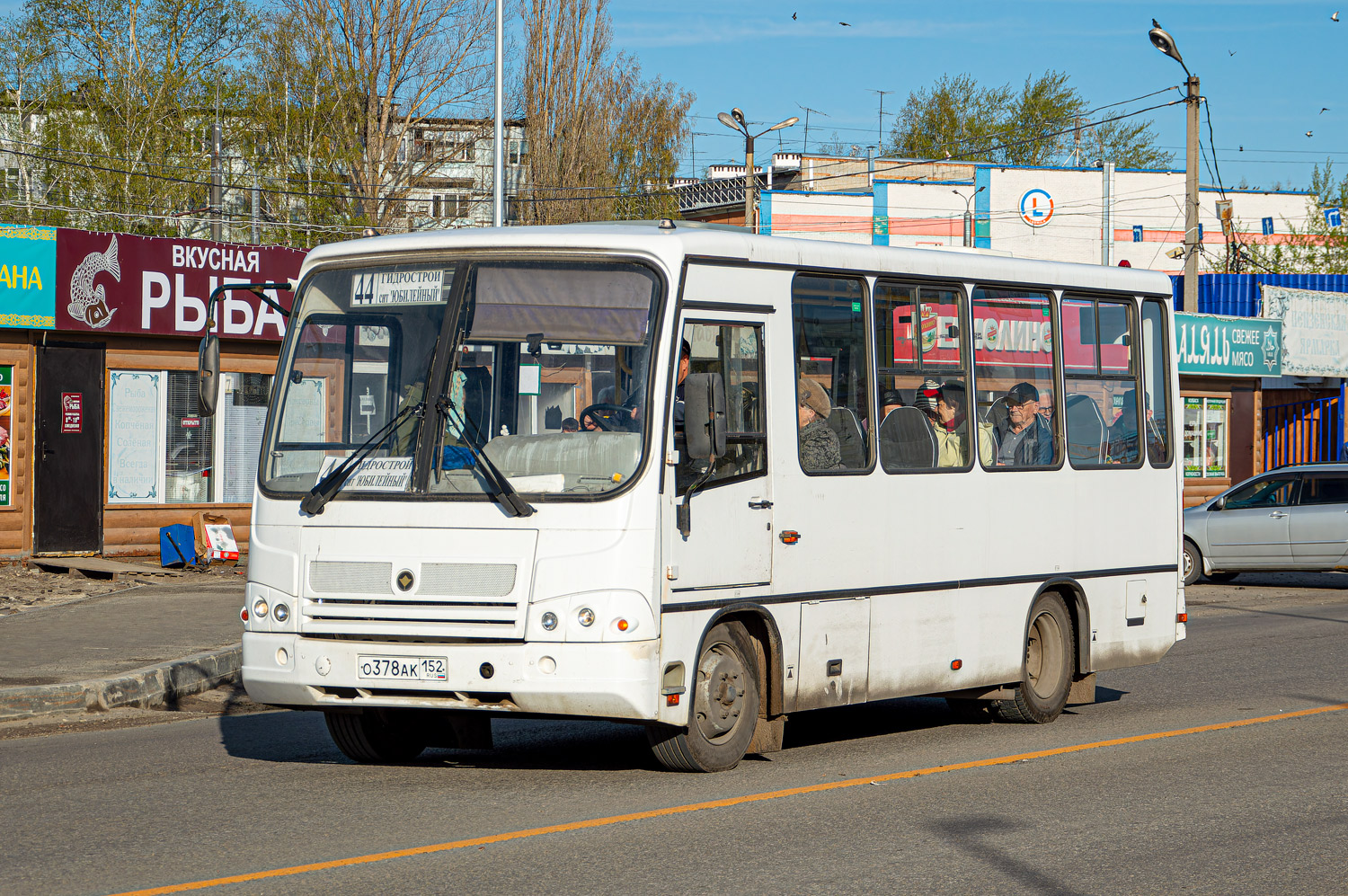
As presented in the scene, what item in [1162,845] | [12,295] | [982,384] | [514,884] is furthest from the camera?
[12,295]

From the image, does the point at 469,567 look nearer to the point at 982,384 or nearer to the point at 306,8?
the point at 982,384

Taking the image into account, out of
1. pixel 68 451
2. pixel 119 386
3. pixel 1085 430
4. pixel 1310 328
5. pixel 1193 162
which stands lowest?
pixel 68 451

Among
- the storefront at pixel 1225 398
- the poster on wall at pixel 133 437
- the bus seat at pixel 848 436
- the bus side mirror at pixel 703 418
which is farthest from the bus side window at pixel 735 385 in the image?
the storefront at pixel 1225 398

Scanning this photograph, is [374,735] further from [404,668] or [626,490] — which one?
[626,490]

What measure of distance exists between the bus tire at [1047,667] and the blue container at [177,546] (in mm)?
12966

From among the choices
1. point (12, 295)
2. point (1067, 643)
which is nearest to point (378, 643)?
point (1067, 643)

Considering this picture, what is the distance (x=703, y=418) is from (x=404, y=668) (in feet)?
5.96

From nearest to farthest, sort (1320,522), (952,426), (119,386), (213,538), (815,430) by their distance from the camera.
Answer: (815,430), (952,426), (213,538), (119,386), (1320,522)

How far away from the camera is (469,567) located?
7.45m

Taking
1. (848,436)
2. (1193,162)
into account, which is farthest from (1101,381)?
(1193,162)

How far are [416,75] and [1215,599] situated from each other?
111 feet

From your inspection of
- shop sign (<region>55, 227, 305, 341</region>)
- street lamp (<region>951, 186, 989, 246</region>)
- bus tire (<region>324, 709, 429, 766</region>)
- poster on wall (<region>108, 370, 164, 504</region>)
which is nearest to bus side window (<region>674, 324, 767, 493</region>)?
bus tire (<region>324, 709, 429, 766</region>)

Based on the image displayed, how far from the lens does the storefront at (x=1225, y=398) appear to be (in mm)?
32281

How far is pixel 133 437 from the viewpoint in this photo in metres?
21.0
